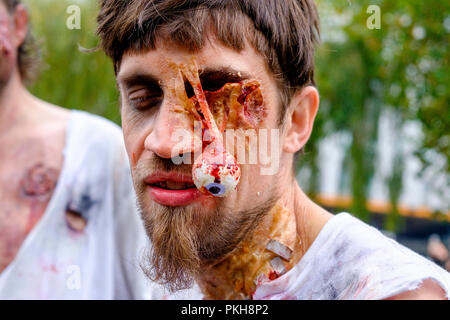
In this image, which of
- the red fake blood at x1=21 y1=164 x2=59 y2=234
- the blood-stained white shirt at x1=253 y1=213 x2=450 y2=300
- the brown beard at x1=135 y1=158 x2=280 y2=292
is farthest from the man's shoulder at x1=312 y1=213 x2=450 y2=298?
the red fake blood at x1=21 y1=164 x2=59 y2=234

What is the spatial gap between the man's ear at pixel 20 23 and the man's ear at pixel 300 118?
→ 2.09 meters

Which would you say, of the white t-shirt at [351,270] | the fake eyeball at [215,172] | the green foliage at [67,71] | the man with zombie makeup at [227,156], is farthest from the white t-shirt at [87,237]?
the green foliage at [67,71]

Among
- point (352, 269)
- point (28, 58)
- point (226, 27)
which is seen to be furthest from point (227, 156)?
point (28, 58)

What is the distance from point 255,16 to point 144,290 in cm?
168

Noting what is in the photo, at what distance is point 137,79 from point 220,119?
33cm

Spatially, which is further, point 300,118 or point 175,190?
point 300,118

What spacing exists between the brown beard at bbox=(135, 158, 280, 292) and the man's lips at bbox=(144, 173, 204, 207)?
19 millimetres

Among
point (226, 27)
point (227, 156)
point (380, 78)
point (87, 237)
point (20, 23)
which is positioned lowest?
point (87, 237)

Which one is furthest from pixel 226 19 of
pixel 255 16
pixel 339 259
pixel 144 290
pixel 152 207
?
pixel 144 290

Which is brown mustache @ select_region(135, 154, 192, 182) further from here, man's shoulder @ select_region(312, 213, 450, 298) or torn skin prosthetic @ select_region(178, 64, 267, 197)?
man's shoulder @ select_region(312, 213, 450, 298)

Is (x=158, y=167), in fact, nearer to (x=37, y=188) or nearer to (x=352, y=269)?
(x=352, y=269)

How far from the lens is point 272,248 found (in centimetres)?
177

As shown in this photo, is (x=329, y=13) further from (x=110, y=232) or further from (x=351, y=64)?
(x=110, y=232)

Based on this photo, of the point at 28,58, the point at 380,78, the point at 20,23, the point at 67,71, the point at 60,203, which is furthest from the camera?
the point at 67,71
